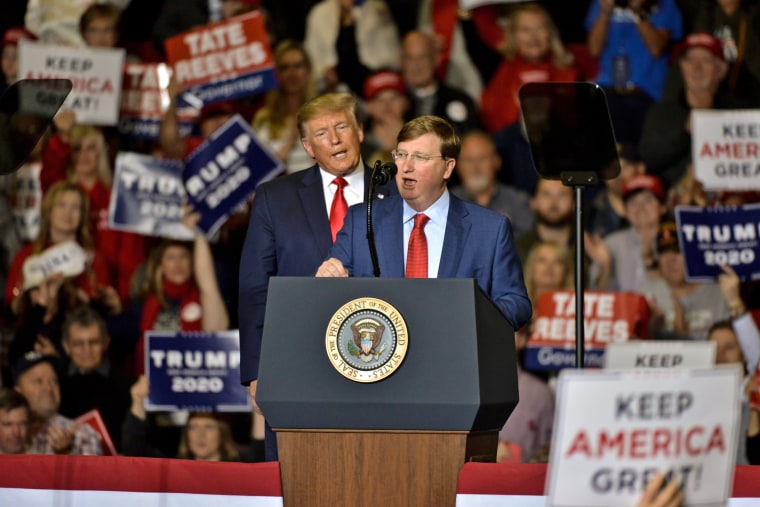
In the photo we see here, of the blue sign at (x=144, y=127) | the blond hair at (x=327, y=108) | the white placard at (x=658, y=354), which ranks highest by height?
the blue sign at (x=144, y=127)

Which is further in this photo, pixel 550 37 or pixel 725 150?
pixel 550 37

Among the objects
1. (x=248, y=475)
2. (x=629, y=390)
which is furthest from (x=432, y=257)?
(x=629, y=390)

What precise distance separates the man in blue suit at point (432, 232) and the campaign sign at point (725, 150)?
3.65 metres

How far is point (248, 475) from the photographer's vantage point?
326 centimetres

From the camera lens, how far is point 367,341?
3.10m

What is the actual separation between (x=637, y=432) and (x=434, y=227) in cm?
122

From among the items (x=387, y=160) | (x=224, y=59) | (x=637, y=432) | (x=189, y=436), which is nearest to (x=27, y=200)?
(x=224, y=59)

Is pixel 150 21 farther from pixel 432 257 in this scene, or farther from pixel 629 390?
pixel 629 390

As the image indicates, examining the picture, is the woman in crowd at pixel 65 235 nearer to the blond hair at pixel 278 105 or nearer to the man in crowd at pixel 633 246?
the blond hair at pixel 278 105

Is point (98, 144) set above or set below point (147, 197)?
above

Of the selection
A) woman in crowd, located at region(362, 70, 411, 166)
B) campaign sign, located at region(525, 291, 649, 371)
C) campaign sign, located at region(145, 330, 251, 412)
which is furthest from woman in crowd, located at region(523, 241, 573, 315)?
campaign sign, located at region(145, 330, 251, 412)

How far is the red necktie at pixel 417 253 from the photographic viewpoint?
358 cm

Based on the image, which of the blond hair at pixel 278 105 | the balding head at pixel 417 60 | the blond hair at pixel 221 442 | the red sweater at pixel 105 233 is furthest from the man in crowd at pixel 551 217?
the red sweater at pixel 105 233

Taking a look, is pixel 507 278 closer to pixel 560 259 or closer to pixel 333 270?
pixel 333 270
